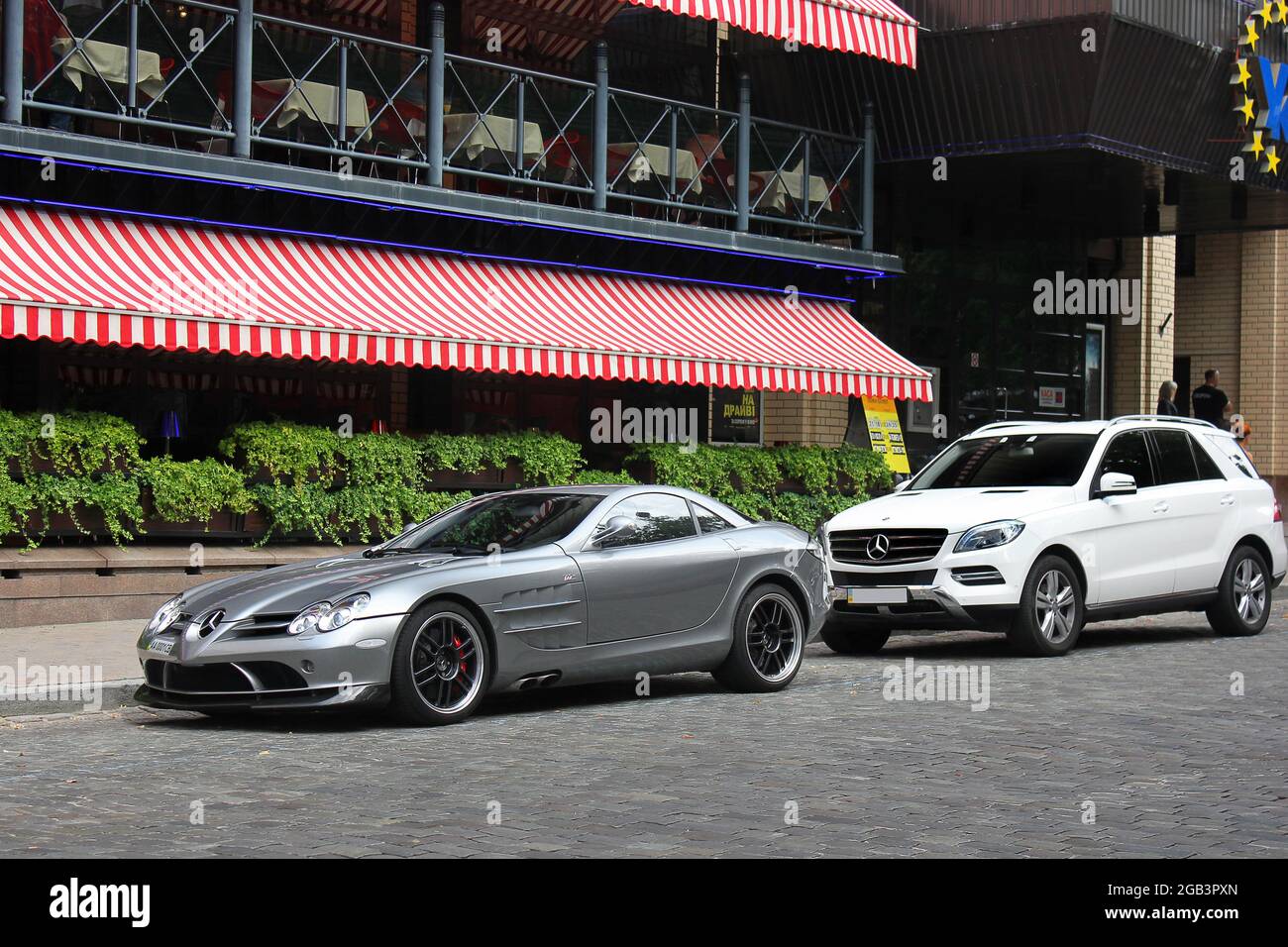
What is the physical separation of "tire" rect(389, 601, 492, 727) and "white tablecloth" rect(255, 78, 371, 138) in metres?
8.29

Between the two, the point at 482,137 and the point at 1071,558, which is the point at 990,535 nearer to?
the point at 1071,558

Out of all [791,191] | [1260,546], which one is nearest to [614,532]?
[1260,546]

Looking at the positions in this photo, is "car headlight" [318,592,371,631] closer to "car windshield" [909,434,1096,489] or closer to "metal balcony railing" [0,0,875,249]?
"car windshield" [909,434,1096,489]

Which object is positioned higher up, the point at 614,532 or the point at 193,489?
the point at 193,489

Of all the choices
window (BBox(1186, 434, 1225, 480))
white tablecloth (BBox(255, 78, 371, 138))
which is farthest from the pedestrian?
white tablecloth (BBox(255, 78, 371, 138))

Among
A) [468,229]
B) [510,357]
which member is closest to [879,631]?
[510,357]

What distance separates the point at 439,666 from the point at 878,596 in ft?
15.2

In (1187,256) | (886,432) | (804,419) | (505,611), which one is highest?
(1187,256)

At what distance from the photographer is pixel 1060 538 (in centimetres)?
1355

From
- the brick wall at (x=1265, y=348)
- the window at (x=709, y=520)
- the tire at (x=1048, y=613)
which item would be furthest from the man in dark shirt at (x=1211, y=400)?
the window at (x=709, y=520)

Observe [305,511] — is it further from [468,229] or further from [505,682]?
[505,682]

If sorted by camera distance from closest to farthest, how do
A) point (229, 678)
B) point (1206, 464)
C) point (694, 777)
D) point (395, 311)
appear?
1. point (694, 777)
2. point (229, 678)
3. point (1206, 464)
4. point (395, 311)

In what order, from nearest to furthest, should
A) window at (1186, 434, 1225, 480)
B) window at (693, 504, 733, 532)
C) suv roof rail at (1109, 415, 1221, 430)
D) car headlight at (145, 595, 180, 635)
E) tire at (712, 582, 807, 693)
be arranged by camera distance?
car headlight at (145, 595, 180, 635) → tire at (712, 582, 807, 693) → window at (693, 504, 733, 532) → suv roof rail at (1109, 415, 1221, 430) → window at (1186, 434, 1225, 480)

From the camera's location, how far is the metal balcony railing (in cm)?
1571
